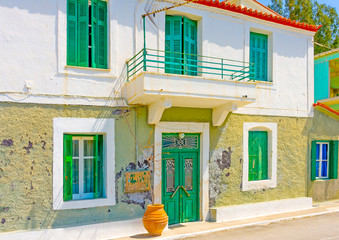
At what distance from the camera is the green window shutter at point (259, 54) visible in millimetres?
9688

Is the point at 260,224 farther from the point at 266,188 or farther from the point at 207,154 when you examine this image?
the point at 207,154

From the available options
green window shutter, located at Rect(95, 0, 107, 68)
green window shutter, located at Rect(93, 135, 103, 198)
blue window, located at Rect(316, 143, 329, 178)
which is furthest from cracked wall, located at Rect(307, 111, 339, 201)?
green window shutter, located at Rect(95, 0, 107, 68)

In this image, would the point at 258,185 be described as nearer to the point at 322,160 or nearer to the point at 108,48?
the point at 322,160

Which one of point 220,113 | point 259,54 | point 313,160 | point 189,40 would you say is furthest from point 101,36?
point 313,160

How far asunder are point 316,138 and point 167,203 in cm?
593

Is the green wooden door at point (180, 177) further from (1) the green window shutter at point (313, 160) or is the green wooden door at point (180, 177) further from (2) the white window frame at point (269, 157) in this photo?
(1) the green window shutter at point (313, 160)

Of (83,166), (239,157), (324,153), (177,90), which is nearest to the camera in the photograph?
(177,90)

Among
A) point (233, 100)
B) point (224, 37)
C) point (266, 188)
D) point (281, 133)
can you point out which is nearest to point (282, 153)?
point (281, 133)

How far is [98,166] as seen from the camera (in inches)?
290

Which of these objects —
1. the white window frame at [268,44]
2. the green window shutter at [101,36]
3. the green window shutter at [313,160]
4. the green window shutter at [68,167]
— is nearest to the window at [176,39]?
the green window shutter at [101,36]

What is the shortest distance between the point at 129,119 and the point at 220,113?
2.50m

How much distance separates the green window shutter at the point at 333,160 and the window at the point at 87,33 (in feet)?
27.9

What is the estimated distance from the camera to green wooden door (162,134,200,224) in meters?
8.19

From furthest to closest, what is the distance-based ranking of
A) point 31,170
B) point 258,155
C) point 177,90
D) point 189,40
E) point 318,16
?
point 318,16 → point 258,155 → point 189,40 → point 177,90 → point 31,170
